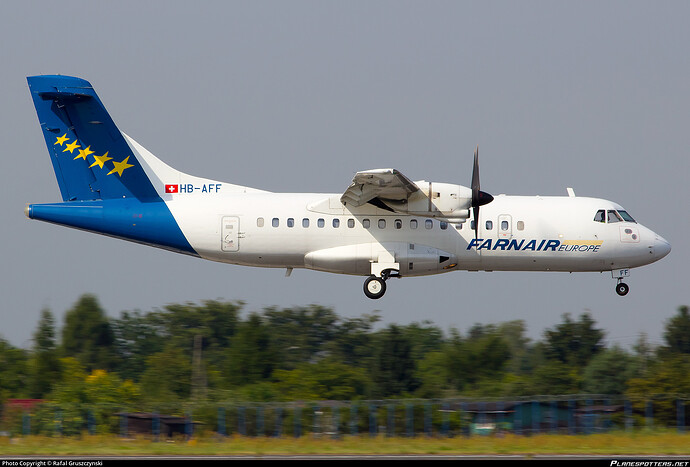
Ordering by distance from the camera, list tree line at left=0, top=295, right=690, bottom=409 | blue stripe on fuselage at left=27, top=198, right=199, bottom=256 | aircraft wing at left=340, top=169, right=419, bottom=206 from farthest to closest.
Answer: tree line at left=0, top=295, right=690, bottom=409 → blue stripe on fuselage at left=27, top=198, right=199, bottom=256 → aircraft wing at left=340, top=169, right=419, bottom=206

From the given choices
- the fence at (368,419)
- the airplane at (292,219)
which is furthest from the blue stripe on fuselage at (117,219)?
the fence at (368,419)

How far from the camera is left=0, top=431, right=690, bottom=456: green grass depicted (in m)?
21.8

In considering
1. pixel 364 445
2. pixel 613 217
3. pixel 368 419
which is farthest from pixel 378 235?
pixel 613 217

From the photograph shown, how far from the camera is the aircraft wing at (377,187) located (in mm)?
24000

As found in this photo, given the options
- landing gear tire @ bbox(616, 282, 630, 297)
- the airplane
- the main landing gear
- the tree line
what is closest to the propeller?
the airplane

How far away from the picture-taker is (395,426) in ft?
83.3

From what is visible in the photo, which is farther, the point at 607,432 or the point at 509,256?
the point at 509,256

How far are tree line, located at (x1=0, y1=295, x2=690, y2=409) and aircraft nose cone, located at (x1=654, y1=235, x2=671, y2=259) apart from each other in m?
14.3

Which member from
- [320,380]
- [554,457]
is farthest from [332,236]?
[320,380]

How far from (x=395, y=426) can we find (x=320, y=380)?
1911cm

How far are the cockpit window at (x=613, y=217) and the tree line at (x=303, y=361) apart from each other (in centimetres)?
1565

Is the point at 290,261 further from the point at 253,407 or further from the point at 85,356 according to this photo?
the point at 85,356

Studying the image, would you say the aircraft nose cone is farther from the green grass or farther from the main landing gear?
the main landing gear

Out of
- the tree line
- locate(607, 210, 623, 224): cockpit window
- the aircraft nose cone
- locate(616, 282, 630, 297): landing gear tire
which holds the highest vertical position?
locate(607, 210, 623, 224): cockpit window
